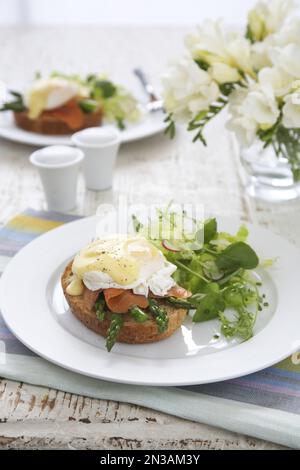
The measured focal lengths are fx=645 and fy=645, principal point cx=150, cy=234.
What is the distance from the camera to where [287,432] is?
1592 millimetres

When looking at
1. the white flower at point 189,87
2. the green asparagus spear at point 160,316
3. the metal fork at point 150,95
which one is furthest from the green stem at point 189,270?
the metal fork at point 150,95

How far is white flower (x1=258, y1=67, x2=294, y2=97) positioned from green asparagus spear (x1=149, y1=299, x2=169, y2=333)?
0.88 meters

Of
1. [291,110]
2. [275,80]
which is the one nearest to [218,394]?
[291,110]

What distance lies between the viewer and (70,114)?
11.2 feet

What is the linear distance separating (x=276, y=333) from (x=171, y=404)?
0.39m

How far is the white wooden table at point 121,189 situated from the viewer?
1626mm

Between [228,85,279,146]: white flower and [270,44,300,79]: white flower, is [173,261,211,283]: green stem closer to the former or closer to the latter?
[228,85,279,146]: white flower

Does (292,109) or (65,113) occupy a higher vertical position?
(292,109)

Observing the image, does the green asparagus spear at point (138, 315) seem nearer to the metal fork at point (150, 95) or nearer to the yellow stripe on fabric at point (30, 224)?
the yellow stripe on fabric at point (30, 224)

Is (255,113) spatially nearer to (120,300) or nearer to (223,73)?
(223,73)

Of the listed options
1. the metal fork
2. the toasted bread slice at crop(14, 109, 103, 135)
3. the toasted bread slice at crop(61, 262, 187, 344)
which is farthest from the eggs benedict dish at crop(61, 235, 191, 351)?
the metal fork

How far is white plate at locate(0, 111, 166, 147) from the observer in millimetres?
3250

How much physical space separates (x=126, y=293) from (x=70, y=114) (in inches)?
71.0

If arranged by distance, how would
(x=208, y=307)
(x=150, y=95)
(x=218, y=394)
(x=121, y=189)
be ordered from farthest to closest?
(x=150, y=95) → (x=121, y=189) → (x=208, y=307) → (x=218, y=394)
